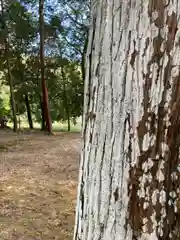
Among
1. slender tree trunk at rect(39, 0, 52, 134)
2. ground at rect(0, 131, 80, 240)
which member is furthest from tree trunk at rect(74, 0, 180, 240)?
slender tree trunk at rect(39, 0, 52, 134)

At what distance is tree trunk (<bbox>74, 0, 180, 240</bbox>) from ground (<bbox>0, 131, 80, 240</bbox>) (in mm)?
2361

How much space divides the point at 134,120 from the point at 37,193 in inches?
146

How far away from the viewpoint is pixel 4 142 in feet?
29.1

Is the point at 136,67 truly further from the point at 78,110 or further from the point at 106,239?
the point at 78,110

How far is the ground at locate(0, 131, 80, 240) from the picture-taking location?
3.27m

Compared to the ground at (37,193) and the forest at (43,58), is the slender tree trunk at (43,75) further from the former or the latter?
the ground at (37,193)

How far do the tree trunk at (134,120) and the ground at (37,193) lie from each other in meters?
2.36

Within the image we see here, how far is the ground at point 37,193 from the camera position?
10.7ft

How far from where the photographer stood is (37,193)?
439 centimetres

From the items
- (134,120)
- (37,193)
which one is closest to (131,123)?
(134,120)

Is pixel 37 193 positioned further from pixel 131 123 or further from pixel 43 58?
pixel 43 58

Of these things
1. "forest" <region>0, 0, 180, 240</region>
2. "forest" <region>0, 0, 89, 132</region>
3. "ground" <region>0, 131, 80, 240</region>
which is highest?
"forest" <region>0, 0, 89, 132</region>

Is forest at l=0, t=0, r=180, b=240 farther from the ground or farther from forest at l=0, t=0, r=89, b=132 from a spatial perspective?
forest at l=0, t=0, r=89, b=132

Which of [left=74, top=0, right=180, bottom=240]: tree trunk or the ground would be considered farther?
the ground
